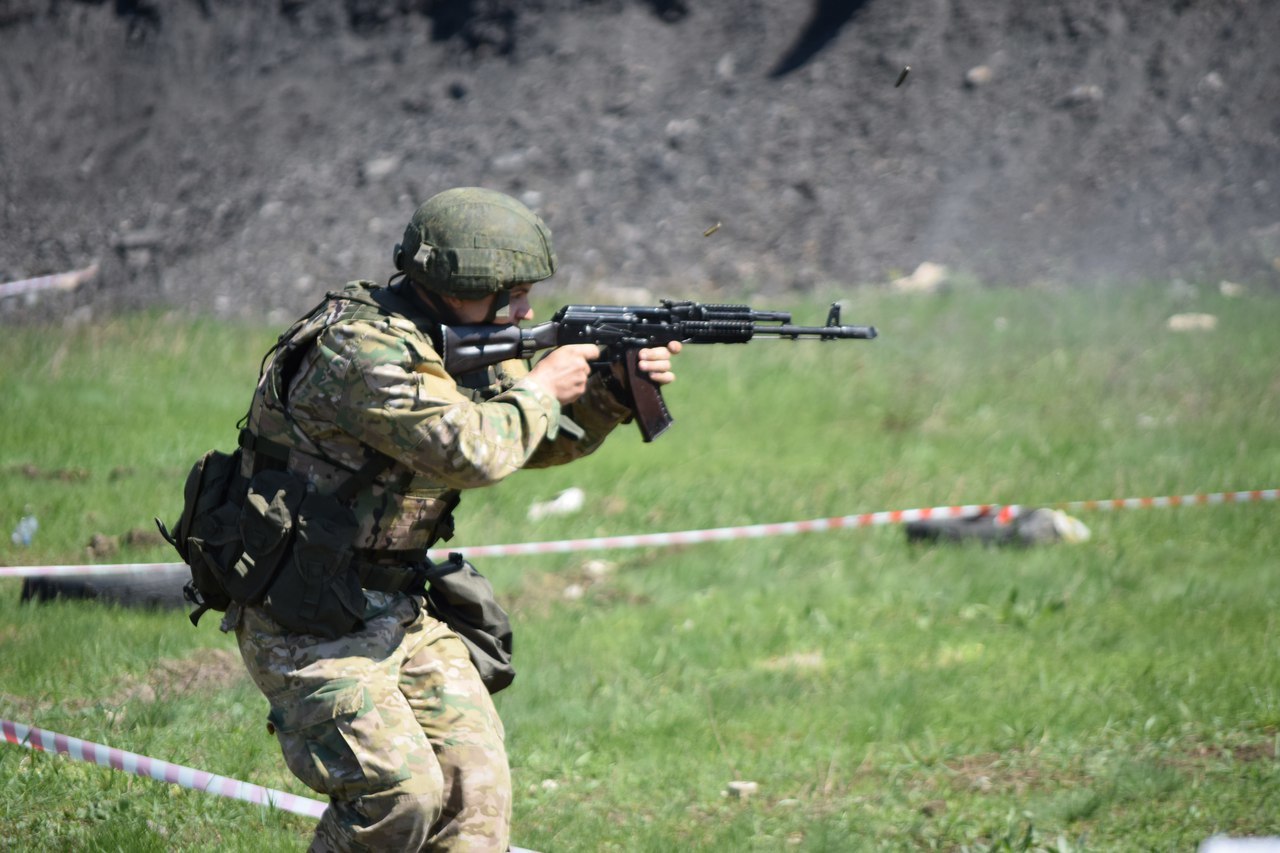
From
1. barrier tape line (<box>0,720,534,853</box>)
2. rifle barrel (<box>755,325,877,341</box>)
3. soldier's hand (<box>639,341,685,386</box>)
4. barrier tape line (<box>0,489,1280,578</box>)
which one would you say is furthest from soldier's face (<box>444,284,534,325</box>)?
barrier tape line (<box>0,489,1280,578</box>)

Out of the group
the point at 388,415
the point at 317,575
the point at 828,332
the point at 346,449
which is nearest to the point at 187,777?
the point at 317,575

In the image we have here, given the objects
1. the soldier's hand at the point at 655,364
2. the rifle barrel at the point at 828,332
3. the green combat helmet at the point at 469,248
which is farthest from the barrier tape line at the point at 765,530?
the green combat helmet at the point at 469,248

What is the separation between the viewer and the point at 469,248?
4008mm

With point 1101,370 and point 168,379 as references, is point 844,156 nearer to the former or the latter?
point 1101,370

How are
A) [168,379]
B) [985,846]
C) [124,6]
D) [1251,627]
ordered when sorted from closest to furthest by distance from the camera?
1. [985,846]
2. [1251,627]
3. [168,379]
4. [124,6]

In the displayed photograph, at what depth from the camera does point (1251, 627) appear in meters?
6.75

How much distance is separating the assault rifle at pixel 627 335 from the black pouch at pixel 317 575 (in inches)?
20.9

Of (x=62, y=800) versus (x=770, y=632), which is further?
(x=770, y=632)

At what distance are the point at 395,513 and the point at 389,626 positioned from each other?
12.3 inches

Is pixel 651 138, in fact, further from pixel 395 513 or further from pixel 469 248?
pixel 395 513

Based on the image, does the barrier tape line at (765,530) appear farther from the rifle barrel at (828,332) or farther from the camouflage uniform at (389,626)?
the camouflage uniform at (389,626)

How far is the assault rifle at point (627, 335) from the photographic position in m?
4.12

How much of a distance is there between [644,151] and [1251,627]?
476 inches

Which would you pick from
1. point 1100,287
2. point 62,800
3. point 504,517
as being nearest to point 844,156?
point 1100,287
